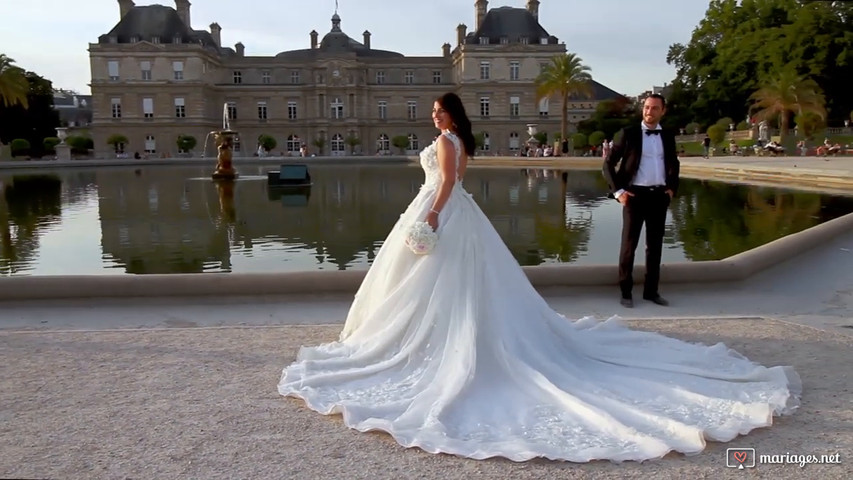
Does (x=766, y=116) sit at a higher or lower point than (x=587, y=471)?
higher

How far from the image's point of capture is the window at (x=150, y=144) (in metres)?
60.1

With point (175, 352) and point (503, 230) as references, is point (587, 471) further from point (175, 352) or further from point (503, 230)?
point (503, 230)

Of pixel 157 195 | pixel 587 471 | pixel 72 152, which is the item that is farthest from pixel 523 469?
pixel 72 152

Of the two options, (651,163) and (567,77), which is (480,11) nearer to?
(567,77)

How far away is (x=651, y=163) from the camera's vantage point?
549 centimetres

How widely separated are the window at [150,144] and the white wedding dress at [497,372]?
60373mm

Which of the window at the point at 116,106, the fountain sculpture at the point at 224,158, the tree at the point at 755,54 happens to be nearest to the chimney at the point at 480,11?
the tree at the point at 755,54

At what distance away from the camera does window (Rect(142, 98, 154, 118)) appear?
60.1 metres

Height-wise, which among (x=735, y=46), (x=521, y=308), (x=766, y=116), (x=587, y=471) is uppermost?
(x=735, y=46)

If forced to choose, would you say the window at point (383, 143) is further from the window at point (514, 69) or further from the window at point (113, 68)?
the window at point (113, 68)

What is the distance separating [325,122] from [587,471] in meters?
59.8

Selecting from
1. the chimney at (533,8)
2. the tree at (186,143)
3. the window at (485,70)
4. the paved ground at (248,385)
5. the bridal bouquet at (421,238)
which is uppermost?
the chimney at (533,8)

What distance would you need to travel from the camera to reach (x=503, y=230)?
11062mm

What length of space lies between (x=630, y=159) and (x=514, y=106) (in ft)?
191
